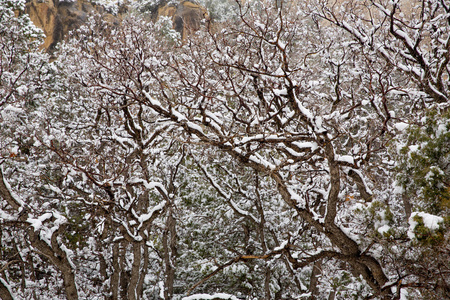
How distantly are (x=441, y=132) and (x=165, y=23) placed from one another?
19.7 meters

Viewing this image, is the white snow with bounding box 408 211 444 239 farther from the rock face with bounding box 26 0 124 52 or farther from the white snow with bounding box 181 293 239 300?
the rock face with bounding box 26 0 124 52

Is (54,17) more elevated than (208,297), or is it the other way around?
(54,17)

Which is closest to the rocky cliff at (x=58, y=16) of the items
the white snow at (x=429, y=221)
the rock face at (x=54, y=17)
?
the rock face at (x=54, y=17)

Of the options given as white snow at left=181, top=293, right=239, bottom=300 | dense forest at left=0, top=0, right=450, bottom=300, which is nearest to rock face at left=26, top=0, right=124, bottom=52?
dense forest at left=0, top=0, right=450, bottom=300

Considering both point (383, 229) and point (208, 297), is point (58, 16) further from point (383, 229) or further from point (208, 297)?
point (383, 229)

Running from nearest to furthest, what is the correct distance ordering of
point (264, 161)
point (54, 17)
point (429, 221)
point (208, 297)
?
1. point (429, 221)
2. point (264, 161)
3. point (208, 297)
4. point (54, 17)

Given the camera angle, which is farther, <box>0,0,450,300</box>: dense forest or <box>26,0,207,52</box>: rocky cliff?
<box>26,0,207,52</box>: rocky cliff

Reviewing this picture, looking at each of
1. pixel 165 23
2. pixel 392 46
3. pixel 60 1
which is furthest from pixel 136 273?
pixel 60 1

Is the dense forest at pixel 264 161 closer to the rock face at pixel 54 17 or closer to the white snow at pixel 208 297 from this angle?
the white snow at pixel 208 297

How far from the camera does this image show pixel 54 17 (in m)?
25.2

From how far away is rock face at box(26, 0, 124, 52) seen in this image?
24812 mm

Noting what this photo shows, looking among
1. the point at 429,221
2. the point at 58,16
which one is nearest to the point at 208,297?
the point at 429,221

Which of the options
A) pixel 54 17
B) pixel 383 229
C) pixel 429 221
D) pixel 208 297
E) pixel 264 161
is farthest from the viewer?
pixel 54 17

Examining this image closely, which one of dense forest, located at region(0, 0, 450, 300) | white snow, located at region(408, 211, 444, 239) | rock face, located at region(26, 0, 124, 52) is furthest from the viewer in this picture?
rock face, located at region(26, 0, 124, 52)
